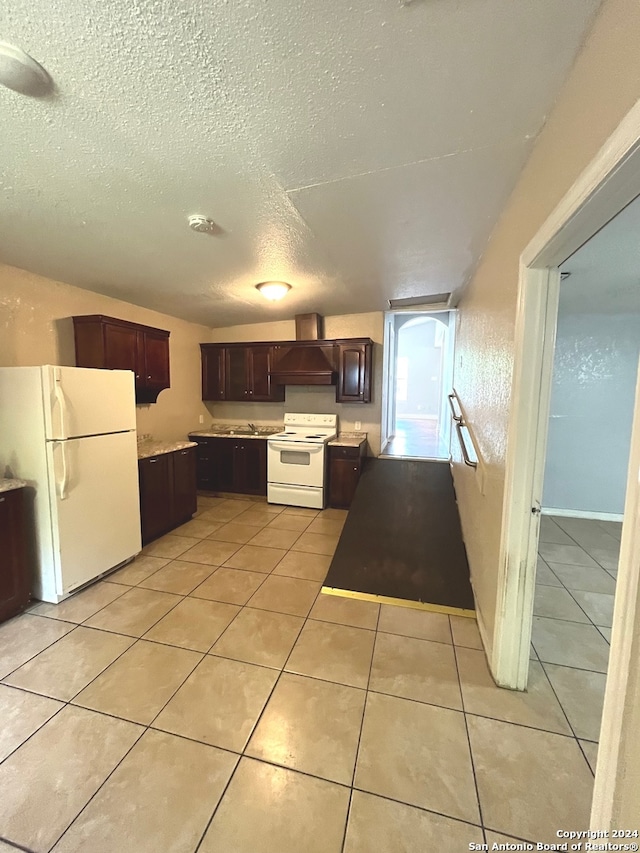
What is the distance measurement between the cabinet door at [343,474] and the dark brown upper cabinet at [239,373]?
1.30m

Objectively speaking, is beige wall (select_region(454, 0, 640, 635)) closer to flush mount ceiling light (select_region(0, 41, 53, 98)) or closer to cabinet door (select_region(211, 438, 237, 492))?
flush mount ceiling light (select_region(0, 41, 53, 98))

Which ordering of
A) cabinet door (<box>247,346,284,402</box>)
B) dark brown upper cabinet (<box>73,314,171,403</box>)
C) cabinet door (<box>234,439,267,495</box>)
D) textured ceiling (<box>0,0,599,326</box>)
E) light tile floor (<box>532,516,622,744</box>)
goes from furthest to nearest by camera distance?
Answer: cabinet door (<box>247,346,284,402</box>)
cabinet door (<box>234,439,267,495</box>)
dark brown upper cabinet (<box>73,314,171,403</box>)
light tile floor (<box>532,516,622,744</box>)
textured ceiling (<box>0,0,599,326</box>)

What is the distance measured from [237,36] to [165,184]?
876mm

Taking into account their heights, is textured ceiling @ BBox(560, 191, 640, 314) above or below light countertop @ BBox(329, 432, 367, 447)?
above

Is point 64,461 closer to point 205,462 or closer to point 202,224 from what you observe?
point 202,224

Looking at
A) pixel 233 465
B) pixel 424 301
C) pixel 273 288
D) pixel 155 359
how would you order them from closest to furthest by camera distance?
pixel 273 288, pixel 155 359, pixel 424 301, pixel 233 465

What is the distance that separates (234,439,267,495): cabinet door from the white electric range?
23cm

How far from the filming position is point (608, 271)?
2.40 meters

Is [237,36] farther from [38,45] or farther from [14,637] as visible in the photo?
[14,637]

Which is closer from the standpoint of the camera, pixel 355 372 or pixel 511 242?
pixel 511 242

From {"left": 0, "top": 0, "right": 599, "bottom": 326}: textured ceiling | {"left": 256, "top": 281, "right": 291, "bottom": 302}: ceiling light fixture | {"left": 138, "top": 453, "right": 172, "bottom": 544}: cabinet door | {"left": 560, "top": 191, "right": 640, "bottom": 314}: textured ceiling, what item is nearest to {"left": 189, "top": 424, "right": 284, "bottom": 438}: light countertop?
{"left": 138, "top": 453, "right": 172, "bottom": 544}: cabinet door

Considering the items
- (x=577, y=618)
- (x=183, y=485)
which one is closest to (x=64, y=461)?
(x=183, y=485)

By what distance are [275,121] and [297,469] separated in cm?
344

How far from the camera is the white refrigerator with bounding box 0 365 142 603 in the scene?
229 cm
